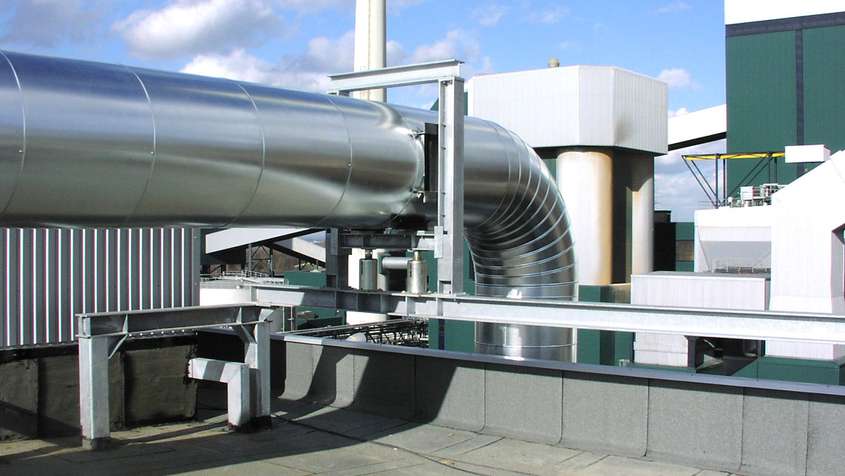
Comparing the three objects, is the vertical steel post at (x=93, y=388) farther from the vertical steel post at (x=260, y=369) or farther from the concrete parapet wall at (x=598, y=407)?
the concrete parapet wall at (x=598, y=407)

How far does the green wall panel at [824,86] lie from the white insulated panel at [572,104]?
7.41 meters

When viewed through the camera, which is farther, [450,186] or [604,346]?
[604,346]

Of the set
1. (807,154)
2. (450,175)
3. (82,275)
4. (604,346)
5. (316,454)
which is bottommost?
(604,346)

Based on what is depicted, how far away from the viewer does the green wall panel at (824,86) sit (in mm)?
34625

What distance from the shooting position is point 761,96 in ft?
120

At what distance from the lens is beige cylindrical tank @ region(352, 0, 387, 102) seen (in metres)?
34.4

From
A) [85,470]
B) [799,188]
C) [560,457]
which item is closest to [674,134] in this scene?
[799,188]

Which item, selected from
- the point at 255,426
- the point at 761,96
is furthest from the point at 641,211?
the point at 255,426

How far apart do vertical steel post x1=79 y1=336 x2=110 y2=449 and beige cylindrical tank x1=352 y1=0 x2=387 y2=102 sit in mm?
26036

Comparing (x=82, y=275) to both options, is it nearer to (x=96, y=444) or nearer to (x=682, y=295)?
(x=96, y=444)

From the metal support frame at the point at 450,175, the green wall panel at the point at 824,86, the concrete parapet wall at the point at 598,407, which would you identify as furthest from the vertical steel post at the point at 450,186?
the green wall panel at the point at 824,86

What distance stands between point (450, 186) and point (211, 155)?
9.11 feet

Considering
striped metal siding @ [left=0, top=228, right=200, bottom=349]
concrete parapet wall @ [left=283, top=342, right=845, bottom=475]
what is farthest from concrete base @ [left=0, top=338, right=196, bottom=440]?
concrete parapet wall @ [left=283, top=342, right=845, bottom=475]

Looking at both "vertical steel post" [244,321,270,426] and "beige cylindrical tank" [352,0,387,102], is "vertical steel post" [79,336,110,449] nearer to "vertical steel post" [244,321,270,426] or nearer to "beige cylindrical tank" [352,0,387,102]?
"vertical steel post" [244,321,270,426]
